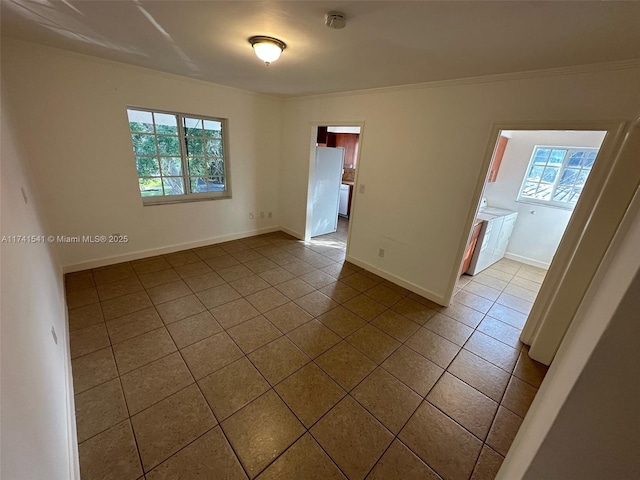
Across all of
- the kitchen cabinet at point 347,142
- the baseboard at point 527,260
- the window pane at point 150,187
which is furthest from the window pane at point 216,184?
the baseboard at point 527,260

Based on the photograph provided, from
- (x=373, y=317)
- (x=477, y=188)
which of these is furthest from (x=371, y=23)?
(x=373, y=317)

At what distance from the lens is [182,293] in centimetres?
289

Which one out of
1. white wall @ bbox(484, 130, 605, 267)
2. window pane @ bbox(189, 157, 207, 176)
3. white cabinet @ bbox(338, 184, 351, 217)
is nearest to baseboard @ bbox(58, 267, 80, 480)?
window pane @ bbox(189, 157, 207, 176)

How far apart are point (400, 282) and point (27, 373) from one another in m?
3.25

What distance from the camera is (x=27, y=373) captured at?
0.99 m

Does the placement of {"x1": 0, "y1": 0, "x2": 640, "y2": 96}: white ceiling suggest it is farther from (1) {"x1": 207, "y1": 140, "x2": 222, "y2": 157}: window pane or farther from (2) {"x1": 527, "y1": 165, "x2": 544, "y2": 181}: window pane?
(2) {"x1": 527, "y1": 165, "x2": 544, "y2": 181}: window pane

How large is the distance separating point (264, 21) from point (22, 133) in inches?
109

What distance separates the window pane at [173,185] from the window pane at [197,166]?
0.22 m

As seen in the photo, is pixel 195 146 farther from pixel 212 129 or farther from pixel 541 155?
pixel 541 155

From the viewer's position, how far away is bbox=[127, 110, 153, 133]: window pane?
321 cm

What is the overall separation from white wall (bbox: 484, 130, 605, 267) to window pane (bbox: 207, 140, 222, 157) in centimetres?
477

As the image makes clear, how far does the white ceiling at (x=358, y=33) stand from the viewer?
4.38 feet

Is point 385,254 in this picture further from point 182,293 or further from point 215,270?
point 182,293

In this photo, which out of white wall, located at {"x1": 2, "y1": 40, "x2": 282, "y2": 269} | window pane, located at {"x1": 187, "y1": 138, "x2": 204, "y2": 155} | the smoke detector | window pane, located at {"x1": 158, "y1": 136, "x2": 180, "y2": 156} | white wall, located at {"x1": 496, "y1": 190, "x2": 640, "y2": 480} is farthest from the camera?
window pane, located at {"x1": 187, "y1": 138, "x2": 204, "y2": 155}
